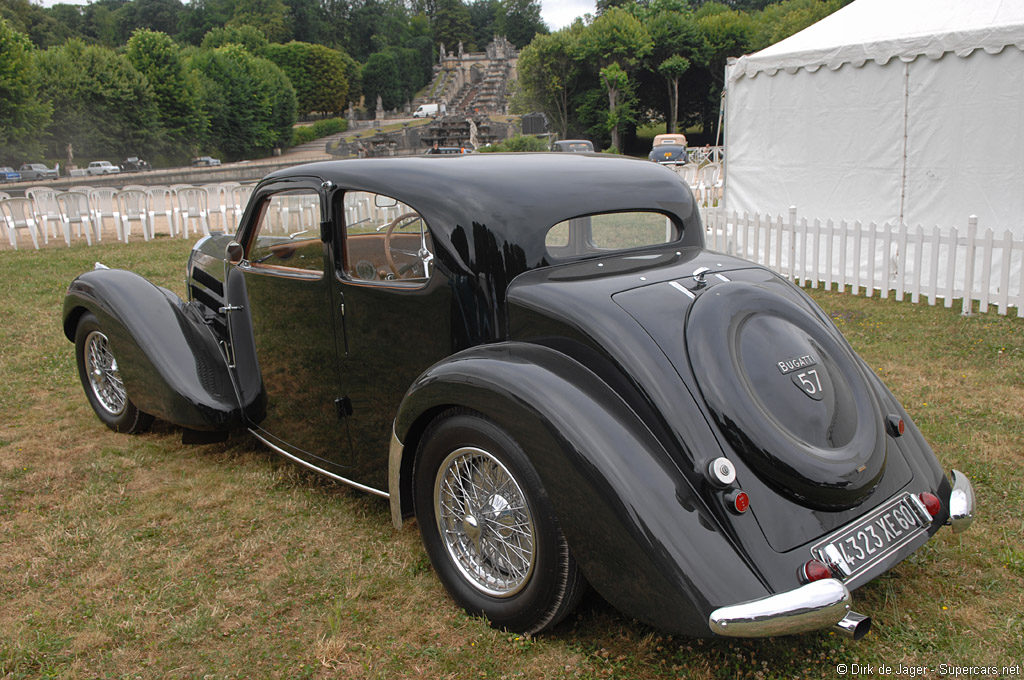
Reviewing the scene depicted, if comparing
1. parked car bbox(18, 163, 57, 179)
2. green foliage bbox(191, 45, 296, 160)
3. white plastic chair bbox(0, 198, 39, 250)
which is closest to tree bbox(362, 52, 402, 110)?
green foliage bbox(191, 45, 296, 160)

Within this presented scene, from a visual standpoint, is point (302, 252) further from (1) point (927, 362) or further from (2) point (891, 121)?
(2) point (891, 121)

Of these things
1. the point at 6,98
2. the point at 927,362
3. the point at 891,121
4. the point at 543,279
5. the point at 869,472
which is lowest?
the point at 927,362

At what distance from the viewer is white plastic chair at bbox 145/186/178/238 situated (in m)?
16.7

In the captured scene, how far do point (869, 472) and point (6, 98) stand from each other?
5667 centimetres

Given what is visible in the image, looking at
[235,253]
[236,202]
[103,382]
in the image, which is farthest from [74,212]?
[235,253]

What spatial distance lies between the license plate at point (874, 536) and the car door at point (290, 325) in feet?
7.59

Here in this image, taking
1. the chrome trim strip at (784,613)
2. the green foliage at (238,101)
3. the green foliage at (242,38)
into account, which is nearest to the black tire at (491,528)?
the chrome trim strip at (784,613)

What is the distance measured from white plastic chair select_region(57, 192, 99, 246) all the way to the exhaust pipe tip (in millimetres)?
16527

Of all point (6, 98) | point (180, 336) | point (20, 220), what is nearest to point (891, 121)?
point (180, 336)

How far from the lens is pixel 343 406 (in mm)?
3820

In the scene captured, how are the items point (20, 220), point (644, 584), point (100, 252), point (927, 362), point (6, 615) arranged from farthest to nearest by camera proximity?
1. point (20, 220)
2. point (100, 252)
3. point (927, 362)
4. point (6, 615)
5. point (644, 584)

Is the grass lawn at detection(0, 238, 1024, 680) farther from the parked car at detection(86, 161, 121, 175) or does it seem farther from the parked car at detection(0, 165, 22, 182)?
the parked car at detection(86, 161, 121, 175)

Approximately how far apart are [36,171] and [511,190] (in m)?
58.9

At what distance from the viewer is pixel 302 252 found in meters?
3.96
